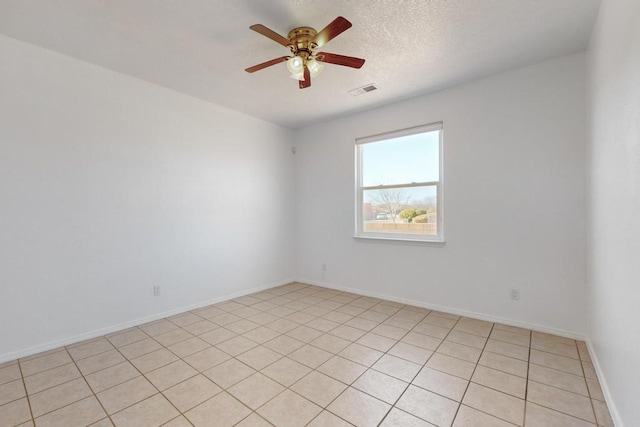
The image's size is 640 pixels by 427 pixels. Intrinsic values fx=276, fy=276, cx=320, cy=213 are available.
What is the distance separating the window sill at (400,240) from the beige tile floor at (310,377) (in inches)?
35.1

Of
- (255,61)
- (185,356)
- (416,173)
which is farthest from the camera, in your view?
(416,173)

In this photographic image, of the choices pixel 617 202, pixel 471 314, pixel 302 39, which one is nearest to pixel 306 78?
pixel 302 39

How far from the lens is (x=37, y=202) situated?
2453 millimetres

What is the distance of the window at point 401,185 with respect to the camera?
11.5 feet

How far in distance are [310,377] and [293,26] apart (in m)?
2.72

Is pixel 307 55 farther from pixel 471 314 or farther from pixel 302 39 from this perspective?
pixel 471 314

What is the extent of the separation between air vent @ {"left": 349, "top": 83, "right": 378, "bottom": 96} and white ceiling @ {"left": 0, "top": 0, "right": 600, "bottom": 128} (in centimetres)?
13

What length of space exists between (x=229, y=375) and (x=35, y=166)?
249cm

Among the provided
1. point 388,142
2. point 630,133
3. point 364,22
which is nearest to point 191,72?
point 364,22

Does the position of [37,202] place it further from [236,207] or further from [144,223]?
[236,207]

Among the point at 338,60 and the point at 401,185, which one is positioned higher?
the point at 338,60

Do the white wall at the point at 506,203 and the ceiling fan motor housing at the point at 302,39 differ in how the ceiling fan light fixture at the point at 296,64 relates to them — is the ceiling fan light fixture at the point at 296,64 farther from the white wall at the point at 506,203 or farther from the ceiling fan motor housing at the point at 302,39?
the white wall at the point at 506,203

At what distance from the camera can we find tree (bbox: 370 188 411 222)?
381 centimetres

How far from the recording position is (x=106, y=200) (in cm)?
285
